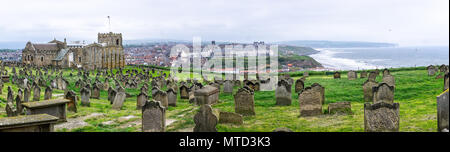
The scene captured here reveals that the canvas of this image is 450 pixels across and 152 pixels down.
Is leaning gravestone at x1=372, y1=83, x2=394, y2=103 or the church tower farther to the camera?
the church tower

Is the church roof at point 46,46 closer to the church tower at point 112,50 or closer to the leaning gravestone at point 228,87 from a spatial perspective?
the church tower at point 112,50

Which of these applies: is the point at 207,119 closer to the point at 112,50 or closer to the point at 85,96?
the point at 85,96

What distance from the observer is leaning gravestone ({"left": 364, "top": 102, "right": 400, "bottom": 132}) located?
348 inches

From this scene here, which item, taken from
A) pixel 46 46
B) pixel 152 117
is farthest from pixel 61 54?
pixel 152 117

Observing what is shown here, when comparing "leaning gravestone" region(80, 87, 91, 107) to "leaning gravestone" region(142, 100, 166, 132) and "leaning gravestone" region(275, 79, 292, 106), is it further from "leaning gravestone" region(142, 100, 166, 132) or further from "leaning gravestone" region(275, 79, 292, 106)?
"leaning gravestone" region(275, 79, 292, 106)

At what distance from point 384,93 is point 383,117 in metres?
5.02

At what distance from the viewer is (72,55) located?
213 ft

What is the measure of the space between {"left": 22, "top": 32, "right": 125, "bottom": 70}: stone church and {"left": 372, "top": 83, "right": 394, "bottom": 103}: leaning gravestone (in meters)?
59.1

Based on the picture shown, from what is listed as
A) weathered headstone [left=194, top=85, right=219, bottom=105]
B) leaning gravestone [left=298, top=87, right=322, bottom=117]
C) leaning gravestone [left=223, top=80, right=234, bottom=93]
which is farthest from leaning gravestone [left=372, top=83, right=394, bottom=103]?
leaning gravestone [left=223, top=80, right=234, bottom=93]

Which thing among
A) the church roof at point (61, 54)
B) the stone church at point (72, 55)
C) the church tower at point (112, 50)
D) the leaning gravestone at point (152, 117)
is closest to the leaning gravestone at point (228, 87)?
the leaning gravestone at point (152, 117)

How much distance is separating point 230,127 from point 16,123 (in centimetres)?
585

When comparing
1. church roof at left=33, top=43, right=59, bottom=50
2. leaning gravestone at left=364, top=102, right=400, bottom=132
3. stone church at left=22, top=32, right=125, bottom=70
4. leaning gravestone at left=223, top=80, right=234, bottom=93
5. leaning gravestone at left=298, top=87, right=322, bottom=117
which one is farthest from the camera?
church roof at left=33, top=43, right=59, bottom=50
